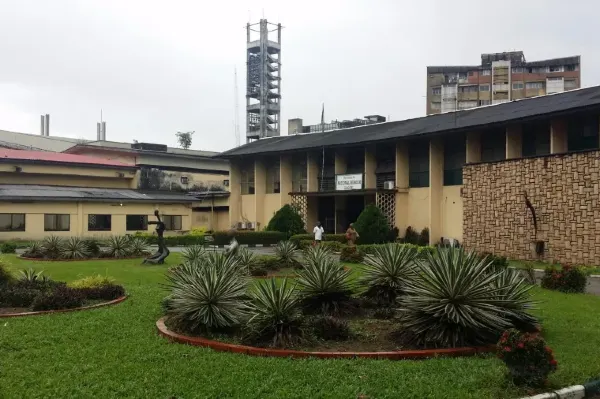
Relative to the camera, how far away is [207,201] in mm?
54031

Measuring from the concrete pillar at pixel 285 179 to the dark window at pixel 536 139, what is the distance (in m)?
19.4

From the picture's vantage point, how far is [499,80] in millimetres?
87125

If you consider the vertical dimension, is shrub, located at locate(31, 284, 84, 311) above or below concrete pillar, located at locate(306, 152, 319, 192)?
below

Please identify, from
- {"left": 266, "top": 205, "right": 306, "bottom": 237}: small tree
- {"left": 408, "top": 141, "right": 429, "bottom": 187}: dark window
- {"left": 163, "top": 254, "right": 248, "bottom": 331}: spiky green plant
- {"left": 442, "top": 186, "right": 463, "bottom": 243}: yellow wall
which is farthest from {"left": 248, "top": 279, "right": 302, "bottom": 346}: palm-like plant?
{"left": 266, "top": 205, "right": 306, "bottom": 237}: small tree

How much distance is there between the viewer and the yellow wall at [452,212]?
111 ft

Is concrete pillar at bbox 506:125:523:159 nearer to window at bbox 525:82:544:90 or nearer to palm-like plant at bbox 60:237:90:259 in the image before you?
palm-like plant at bbox 60:237:90:259

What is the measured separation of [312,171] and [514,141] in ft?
54.6

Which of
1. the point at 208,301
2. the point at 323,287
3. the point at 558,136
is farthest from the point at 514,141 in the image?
the point at 208,301

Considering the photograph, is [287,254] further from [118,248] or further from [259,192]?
[259,192]

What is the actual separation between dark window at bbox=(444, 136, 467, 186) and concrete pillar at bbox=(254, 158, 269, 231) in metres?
17.5

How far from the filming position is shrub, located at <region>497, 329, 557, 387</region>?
670 centimetres

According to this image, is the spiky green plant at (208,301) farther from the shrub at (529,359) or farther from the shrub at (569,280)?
the shrub at (569,280)

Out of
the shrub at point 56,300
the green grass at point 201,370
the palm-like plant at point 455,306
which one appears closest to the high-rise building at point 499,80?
the shrub at point 56,300

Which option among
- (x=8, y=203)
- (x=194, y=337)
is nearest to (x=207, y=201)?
(x=8, y=203)
